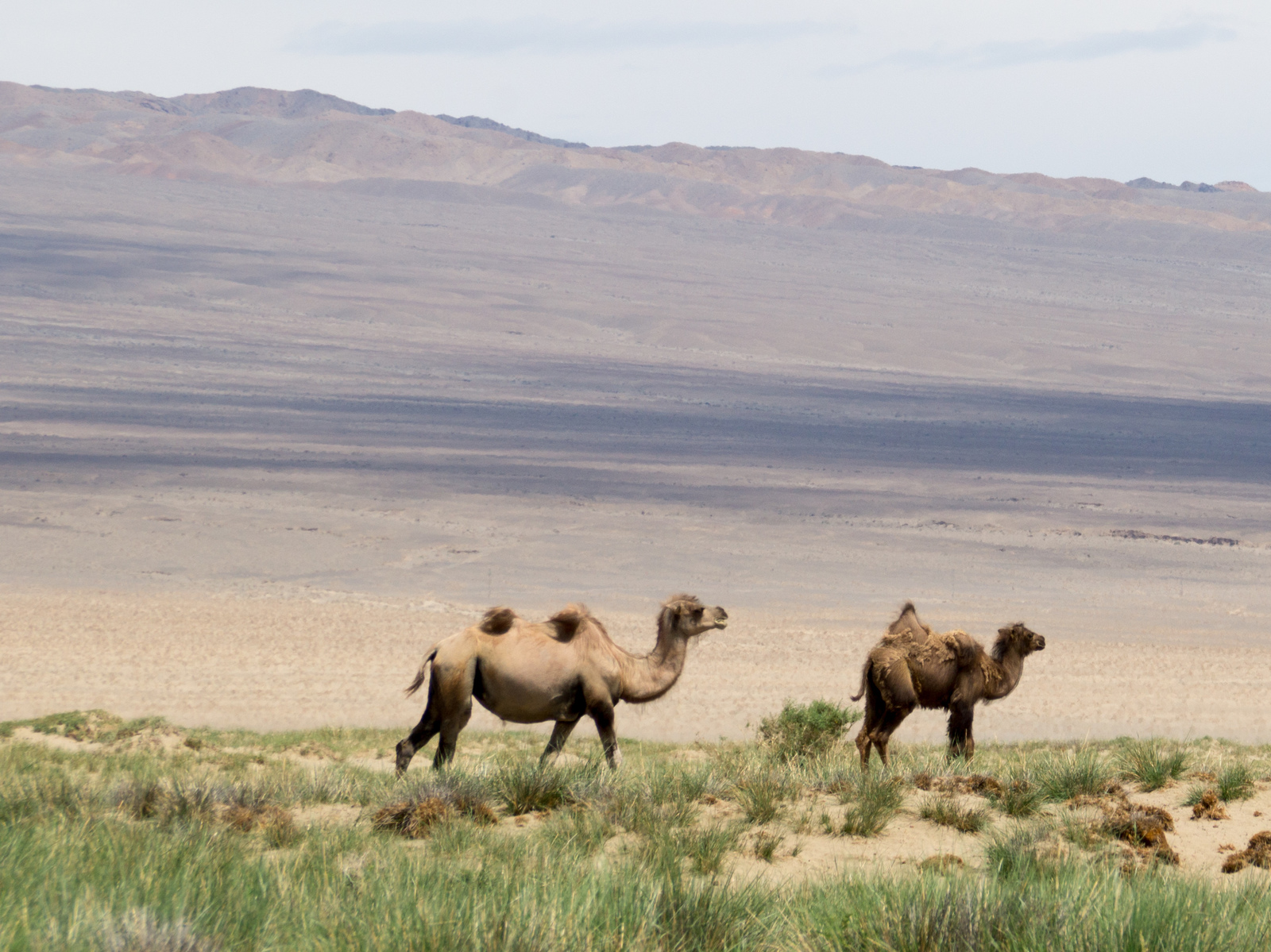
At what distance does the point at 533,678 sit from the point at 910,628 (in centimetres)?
313

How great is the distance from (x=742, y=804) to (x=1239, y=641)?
2413 centimetres

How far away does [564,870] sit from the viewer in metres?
5.69

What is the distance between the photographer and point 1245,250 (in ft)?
494

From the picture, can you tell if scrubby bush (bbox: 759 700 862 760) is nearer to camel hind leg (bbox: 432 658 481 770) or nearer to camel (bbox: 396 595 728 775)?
camel (bbox: 396 595 728 775)

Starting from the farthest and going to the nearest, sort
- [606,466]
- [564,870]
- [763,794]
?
[606,466]
[763,794]
[564,870]

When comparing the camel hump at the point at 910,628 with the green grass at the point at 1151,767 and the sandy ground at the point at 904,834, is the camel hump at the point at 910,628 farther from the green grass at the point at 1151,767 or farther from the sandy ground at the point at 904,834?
the sandy ground at the point at 904,834

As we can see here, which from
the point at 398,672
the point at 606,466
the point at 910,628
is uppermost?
the point at 910,628

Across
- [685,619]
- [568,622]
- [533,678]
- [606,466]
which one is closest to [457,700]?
[533,678]

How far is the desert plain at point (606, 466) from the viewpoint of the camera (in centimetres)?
2375

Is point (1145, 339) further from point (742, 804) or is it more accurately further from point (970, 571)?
point (742, 804)

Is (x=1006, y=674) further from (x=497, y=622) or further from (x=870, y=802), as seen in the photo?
(x=497, y=622)

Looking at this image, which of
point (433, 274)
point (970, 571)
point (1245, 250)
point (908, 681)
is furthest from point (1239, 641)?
point (1245, 250)

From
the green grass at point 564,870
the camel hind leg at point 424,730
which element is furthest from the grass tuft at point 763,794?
the camel hind leg at point 424,730

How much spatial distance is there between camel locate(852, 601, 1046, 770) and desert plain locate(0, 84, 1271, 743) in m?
8.17
